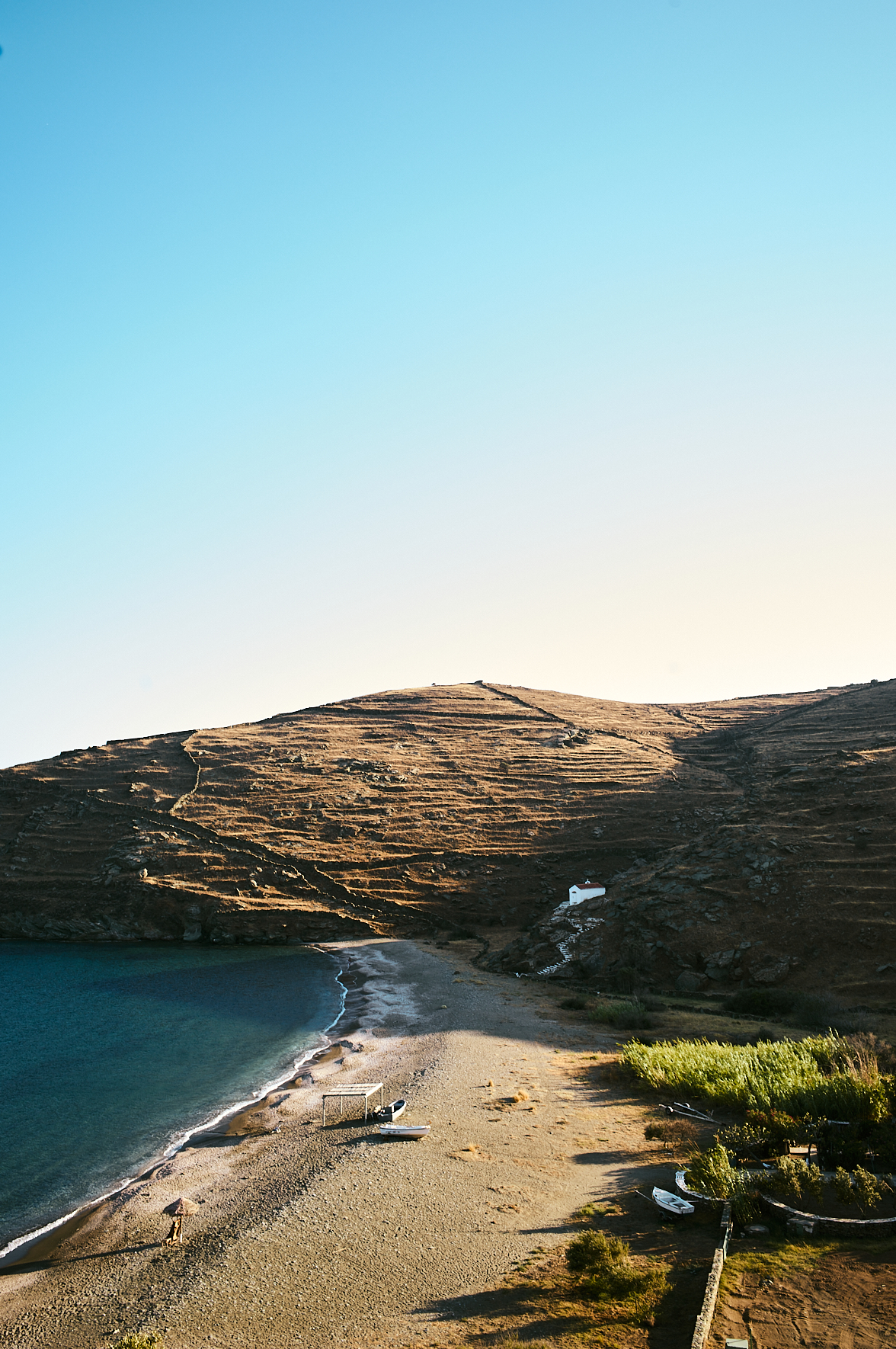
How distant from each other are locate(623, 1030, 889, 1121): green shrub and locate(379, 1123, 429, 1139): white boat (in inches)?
329

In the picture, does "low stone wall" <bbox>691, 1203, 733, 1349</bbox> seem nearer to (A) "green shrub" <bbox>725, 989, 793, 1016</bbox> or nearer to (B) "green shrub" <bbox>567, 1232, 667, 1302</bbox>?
(B) "green shrub" <bbox>567, 1232, 667, 1302</bbox>

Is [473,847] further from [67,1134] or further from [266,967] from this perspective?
[67,1134]

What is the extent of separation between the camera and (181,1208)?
19672mm

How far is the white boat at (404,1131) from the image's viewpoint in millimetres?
22875

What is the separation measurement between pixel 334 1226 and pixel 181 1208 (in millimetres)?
4980

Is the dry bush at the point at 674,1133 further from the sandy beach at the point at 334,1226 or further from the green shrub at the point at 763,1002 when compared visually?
the green shrub at the point at 763,1002

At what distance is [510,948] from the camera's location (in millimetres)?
58969

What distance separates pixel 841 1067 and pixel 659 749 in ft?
276

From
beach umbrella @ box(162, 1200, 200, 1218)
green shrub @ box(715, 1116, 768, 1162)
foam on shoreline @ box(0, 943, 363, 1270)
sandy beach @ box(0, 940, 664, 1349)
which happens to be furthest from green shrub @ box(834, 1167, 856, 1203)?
foam on shoreline @ box(0, 943, 363, 1270)

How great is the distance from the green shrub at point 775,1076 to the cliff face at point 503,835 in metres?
16.1

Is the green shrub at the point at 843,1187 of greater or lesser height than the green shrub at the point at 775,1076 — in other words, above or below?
above

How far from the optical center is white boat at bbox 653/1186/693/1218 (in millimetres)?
15672

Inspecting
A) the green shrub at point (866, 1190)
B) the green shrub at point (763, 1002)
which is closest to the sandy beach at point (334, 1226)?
the green shrub at point (866, 1190)

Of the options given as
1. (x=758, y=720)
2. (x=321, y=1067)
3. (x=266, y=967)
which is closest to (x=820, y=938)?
(x=321, y=1067)
